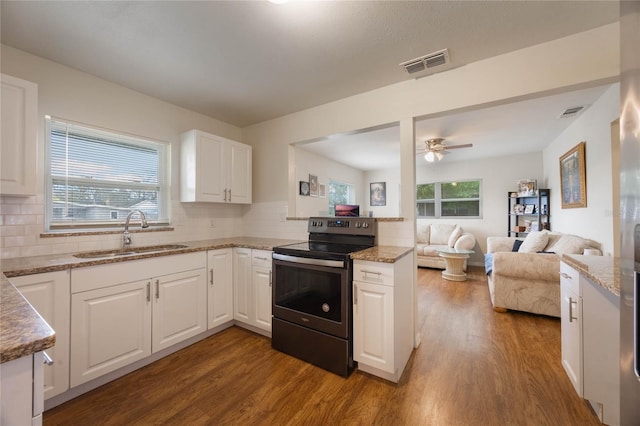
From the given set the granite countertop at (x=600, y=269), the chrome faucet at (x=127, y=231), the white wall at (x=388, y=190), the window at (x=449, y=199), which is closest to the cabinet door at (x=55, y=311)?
the chrome faucet at (x=127, y=231)

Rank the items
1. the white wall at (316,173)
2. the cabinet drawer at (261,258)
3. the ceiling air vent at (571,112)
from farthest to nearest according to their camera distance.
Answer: the white wall at (316,173), the ceiling air vent at (571,112), the cabinet drawer at (261,258)

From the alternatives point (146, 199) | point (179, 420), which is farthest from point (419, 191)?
point (179, 420)

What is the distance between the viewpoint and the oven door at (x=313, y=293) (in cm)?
196

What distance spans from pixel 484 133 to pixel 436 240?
8.56ft

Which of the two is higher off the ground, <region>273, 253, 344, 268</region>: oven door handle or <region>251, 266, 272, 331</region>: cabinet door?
<region>273, 253, 344, 268</region>: oven door handle

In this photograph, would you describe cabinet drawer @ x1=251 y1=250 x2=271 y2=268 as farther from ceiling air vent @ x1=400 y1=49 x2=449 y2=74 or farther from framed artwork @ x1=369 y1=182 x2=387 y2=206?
framed artwork @ x1=369 y1=182 x2=387 y2=206

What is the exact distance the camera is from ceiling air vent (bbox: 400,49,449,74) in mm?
1959

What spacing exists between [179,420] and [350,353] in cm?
116

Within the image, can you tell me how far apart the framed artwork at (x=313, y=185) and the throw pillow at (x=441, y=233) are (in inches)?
111

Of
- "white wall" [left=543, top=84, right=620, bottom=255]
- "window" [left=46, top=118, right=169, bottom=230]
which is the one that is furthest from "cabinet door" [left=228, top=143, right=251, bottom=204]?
"white wall" [left=543, top=84, right=620, bottom=255]

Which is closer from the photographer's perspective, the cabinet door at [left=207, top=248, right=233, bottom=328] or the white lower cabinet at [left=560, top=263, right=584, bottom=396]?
the white lower cabinet at [left=560, top=263, right=584, bottom=396]

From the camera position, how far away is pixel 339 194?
20.9 ft

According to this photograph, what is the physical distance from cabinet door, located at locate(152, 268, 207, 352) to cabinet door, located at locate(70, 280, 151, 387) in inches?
2.8

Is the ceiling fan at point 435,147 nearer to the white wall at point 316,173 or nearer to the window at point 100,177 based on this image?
the white wall at point 316,173
